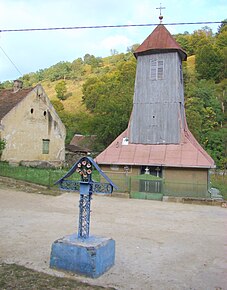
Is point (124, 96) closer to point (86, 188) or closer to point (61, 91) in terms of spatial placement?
point (86, 188)

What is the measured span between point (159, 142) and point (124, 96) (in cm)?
1520

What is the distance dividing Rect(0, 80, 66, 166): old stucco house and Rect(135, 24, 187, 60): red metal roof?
38.3ft

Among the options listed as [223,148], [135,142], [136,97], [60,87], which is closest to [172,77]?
[136,97]

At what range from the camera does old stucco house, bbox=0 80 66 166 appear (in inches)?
1131

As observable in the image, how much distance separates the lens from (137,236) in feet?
33.6

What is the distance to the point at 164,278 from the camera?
6617mm

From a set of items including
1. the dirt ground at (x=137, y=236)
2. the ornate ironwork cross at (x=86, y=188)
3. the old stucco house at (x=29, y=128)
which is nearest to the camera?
the dirt ground at (x=137, y=236)

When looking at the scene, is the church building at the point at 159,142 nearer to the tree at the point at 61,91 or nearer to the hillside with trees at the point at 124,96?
the hillside with trees at the point at 124,96

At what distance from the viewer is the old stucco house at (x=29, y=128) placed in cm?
2872

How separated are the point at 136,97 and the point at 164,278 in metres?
18.5

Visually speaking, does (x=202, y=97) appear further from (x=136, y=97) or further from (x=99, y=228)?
(x=99, y=228)

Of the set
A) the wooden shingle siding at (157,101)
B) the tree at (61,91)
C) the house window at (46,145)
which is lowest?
the house window at (46,145)

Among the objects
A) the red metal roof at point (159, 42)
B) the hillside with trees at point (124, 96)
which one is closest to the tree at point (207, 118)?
the hillside with trees at point (124, 96)

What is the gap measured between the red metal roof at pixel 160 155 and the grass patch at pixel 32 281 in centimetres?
1490
